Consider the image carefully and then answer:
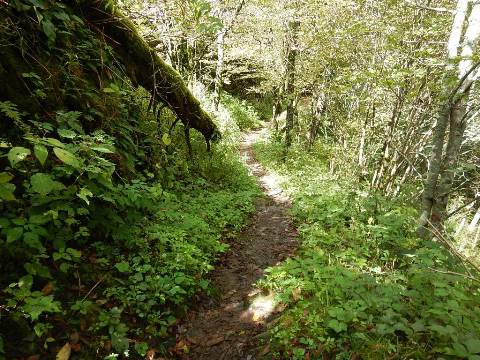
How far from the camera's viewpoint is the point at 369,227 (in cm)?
581

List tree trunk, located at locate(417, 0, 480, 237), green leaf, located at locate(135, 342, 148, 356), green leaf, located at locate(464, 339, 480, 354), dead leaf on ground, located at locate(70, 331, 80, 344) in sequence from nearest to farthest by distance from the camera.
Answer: green leaf, located at locate(464, 339, 480, 354) < dead leaf on ground, located at locate(70, 331, 80, 344) < green leaf, located at locate(135, 342, 148, 356) < tree trunk, located at locate(417, 0, 480, 237)

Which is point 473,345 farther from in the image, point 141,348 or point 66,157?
point 66,157

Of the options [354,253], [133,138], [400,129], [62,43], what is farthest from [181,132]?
[400,129]

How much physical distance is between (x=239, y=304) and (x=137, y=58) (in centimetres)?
421

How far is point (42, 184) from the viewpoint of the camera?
280 cm

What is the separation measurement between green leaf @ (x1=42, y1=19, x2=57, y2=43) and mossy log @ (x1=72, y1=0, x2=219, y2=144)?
83 centimetres

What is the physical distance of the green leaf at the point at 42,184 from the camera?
2.76m

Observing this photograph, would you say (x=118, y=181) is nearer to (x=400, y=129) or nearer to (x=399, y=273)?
(x=399, y=273)

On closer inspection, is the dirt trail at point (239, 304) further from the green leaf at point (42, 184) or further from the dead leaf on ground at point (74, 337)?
the green leaf at point (42, 184)

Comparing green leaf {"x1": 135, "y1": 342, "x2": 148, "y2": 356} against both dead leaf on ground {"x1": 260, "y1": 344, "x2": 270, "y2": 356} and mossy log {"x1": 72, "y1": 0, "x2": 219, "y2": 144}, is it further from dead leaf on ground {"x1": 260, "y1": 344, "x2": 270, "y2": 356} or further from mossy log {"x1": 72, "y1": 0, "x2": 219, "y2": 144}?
mossy log {"x1": 72, "y1": 0, "x2": 219, "y2": 144}

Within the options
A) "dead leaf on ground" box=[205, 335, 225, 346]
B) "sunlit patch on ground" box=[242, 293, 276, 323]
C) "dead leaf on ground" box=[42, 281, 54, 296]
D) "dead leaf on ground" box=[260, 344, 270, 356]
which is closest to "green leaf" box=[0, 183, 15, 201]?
"dead leaf on ground" box=[42, 281, 54, 296]

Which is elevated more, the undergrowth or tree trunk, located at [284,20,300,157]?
tree trunk, located at [284,20,300,157]

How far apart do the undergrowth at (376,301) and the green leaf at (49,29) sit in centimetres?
404

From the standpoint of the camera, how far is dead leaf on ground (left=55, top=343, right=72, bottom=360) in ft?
9.02
